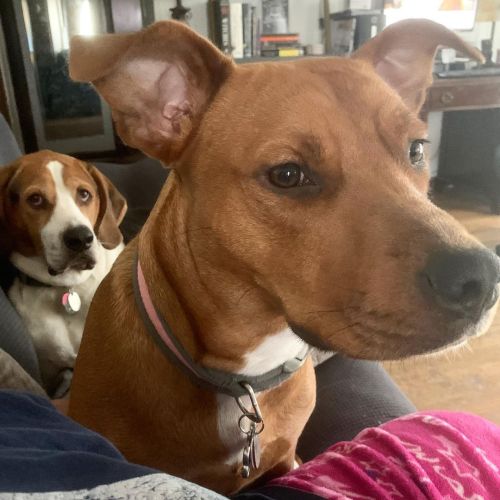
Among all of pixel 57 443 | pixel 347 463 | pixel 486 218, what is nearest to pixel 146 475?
pixel 57 443

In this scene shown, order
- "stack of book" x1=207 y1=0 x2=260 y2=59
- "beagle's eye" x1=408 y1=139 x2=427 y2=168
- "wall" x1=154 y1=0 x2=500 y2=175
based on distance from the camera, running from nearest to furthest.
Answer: "beagle's eye" x1=408 y1=139 x2=427 y2=168, "stack of book" x1=207 y1=0 x2=260 y2=59, "wall" x1=154 y1=0 x2=500 y2=175

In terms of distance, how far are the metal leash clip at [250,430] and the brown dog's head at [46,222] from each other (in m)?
0.93

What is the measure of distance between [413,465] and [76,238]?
135 cm

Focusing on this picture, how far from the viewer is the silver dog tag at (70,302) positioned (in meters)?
1.84

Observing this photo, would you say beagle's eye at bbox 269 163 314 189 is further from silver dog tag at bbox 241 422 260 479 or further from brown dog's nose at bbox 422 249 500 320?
silver dog tag at bbox 241 422 260 479

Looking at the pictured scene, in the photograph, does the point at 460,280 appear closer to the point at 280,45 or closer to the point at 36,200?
the point at 36,200

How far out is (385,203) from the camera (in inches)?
33.2

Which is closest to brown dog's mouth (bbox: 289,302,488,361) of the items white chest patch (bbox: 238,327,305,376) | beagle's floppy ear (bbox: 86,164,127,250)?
white chest patch (bbox: 238,327,305,376)

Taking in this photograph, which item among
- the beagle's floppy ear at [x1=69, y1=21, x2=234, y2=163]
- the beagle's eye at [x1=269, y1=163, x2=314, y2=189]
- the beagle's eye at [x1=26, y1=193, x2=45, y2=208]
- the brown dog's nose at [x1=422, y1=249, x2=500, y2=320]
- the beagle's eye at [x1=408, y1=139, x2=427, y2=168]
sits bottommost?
the beagle's eye at [x1=26, y1=193, x2=45, y2=208]

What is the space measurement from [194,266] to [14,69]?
3.00m

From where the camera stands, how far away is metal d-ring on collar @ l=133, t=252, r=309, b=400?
42.3 inches

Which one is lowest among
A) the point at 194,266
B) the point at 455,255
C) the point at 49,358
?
the point at 49,358

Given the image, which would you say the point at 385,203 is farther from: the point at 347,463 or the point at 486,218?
the point at 486,218

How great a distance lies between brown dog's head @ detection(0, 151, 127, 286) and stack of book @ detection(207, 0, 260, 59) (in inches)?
83.5
